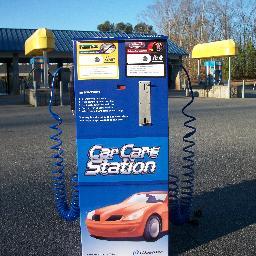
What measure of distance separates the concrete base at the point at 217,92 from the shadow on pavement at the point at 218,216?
19.1 m

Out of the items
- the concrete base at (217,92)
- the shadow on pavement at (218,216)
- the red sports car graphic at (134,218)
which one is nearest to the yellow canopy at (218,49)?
the concrete base at (217,92)

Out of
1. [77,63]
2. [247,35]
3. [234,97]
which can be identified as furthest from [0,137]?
[247,35]

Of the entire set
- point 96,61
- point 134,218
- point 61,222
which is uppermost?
point 96,61

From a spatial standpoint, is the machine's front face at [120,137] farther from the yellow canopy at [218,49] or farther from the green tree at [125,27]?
the green tree at [125,27]

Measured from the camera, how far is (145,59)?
315 cm

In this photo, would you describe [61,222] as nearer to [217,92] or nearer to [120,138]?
[120,138]

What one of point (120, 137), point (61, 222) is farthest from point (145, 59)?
point (61, 222)

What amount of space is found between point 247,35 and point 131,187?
58.4m

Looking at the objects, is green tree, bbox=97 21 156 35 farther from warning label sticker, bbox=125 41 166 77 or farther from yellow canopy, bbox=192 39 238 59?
warning label sticker, bbox=125 41 166 77

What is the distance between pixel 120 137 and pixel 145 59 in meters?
0.65

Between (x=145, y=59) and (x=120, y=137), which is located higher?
(x=145, y=59)

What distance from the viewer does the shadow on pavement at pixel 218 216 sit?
12.5ft

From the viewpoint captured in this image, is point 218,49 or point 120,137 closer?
point 120,137

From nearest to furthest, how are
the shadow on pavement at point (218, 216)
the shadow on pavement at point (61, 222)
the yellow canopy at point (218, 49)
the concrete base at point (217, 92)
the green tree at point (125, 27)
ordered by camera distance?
1. the shadow on pavement at point (61, 222)
2. the shadow on pavement at point (218, 216)
3. the yellow canopy at point (218, 49)
4. the concrete base at point (217, 92)
5. the green tree at point (125, 27)
